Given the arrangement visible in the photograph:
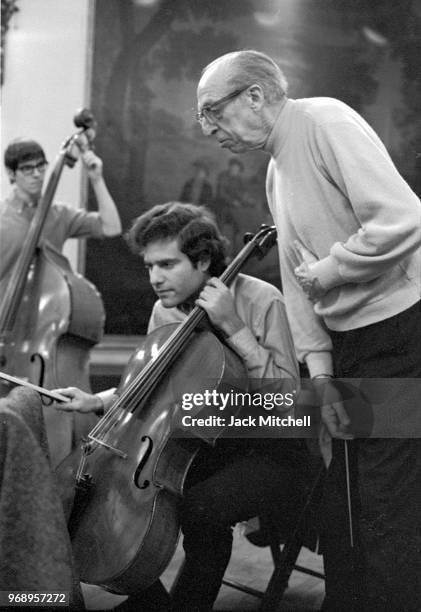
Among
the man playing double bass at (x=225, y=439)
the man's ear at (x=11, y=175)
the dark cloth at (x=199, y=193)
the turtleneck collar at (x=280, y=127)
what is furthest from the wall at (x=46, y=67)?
the turtleneck collar at (x=280, y=127)

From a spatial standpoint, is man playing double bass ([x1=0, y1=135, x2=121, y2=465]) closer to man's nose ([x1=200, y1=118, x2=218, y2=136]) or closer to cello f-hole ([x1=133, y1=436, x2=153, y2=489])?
cello f-hole ([x1=133, y1=436, x2=153, y2=489])

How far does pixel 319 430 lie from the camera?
5.88 feet

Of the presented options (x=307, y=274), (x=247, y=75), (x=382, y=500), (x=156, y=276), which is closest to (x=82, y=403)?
(x=156, y=276)

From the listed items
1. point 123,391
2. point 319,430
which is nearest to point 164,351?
point 123,391

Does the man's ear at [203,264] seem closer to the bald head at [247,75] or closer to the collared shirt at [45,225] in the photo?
the bald head at [247,75]

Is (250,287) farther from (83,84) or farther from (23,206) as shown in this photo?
(23,206)

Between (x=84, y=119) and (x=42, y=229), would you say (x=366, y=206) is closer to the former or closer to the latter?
(x=84, y=119)

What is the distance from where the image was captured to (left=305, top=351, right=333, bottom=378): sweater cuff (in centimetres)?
176

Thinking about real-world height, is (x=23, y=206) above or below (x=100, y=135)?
below

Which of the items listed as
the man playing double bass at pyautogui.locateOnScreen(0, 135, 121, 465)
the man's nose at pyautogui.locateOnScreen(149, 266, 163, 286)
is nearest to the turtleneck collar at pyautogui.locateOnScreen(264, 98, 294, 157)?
the man's nose at pyautogui.locateOnScreen(149, 266, 163, 286)

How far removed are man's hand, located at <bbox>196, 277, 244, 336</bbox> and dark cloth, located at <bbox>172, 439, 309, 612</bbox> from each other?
0.83 ft

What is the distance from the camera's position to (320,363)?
5.77ft

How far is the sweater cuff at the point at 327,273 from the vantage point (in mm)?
1638

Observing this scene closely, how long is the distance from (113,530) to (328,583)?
1.65ft
